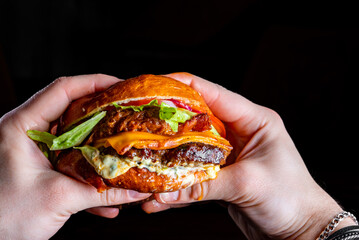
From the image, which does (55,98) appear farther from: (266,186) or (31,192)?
(266,186)

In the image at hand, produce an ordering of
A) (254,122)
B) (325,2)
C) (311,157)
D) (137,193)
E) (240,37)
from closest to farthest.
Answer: (137,193) < (254,122) < (311,157) < (325,2) < (240,37)

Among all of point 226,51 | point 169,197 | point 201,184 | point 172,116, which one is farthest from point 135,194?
point 226,51

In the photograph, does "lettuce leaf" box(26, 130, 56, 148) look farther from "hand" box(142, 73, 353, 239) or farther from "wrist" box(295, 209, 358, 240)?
"wrist" box(295, 209, 358, 240)

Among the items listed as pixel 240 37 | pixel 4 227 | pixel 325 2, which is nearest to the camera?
pixel 4 227

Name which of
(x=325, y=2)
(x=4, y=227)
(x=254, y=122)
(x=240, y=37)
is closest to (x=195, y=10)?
(x=240, y=37)

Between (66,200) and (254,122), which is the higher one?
(254,122)

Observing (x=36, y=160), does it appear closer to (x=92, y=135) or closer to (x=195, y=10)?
(x=92, y=135)

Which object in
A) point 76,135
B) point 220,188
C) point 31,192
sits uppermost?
point 76,135
